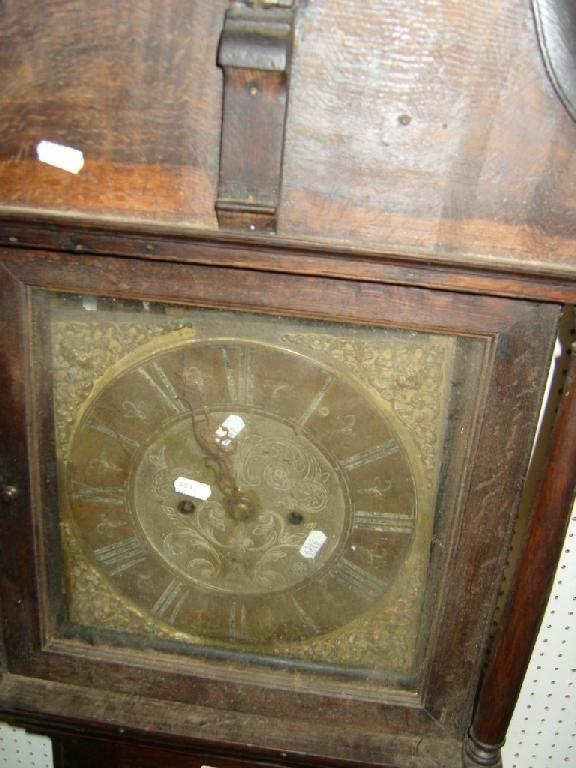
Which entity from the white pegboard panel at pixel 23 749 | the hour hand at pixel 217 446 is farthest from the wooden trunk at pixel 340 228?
the white pegboard panel at pixel 23 749

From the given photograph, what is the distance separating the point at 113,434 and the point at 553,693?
1.10 m

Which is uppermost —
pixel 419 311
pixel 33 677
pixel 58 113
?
pixel 58 113

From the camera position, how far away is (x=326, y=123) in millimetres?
953

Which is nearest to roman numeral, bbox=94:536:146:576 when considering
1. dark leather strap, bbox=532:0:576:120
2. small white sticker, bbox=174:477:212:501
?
small white sticker, bbox=174:477:212:501

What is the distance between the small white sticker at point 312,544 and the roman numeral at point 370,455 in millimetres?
142

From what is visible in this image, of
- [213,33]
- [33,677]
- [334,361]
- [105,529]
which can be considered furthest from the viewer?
[33,677]

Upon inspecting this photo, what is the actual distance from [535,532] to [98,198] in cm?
89

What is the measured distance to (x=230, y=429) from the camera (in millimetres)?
1182

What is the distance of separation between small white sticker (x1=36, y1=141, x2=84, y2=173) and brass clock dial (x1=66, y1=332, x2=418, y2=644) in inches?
12.3

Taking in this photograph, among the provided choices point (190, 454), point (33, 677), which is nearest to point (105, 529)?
point (190, 454)

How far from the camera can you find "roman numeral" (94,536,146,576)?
1.28 meters

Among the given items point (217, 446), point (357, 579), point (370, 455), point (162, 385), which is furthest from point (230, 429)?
point (357, 579)

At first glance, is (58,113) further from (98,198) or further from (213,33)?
(213,33)

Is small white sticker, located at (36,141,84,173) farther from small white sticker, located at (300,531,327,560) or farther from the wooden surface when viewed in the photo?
small white sticker, located at (300,531,327,560)
